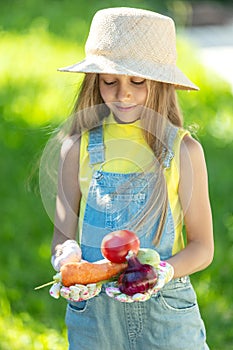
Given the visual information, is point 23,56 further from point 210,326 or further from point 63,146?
point 63,146

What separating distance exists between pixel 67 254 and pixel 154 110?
0.54 metres

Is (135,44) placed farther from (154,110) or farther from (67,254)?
(67,254)

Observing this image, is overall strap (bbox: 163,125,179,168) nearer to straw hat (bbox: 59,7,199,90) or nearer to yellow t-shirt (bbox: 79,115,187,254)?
yellow t-shirt (bbox: 79,115,187,254)

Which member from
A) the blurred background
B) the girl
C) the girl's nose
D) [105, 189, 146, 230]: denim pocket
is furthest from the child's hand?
the girl's nose

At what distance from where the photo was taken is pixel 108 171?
3.13 metres

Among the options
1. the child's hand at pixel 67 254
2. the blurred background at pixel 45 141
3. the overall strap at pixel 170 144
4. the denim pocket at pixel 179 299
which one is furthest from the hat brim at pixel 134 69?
the denim pocket at pixel 179 299

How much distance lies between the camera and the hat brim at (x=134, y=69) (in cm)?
307

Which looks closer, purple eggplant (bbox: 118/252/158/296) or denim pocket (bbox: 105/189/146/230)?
purple eggplant (bbox: 118/252/158/296)

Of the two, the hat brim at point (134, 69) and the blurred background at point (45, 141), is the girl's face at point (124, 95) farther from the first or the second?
the blurred background at point (45, 141)

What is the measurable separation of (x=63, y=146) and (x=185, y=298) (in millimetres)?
624

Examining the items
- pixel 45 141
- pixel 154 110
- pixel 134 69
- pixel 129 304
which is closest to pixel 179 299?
pixel 129 304

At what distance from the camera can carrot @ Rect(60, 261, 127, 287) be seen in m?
2.91

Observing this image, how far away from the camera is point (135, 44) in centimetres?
313

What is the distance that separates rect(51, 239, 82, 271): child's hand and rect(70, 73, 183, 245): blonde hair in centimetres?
25
